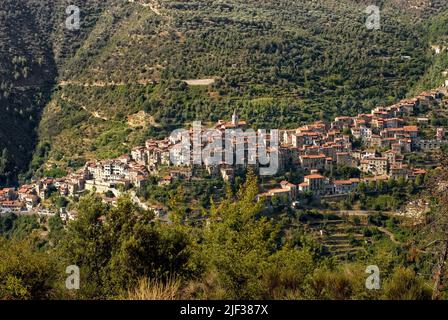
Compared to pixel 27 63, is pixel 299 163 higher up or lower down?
lower down

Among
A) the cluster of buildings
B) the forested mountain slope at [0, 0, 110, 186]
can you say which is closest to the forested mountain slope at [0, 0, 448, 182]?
the forested mountain slope at [0, 0, 110, 186]

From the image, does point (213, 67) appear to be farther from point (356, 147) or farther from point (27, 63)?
point (27, 63)

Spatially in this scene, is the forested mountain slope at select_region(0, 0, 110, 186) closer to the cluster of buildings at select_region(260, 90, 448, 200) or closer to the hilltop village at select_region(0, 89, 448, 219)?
the hilltop village at select_region(0, 89, 448, 219)

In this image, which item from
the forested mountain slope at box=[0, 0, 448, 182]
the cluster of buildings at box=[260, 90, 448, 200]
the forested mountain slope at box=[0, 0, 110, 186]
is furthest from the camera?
the forested mountain slope at box=[0, 0, 110, 186]

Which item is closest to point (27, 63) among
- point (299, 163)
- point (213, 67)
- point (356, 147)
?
point (213, 67)

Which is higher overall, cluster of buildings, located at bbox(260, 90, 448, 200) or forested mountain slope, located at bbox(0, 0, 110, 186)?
forested mountain slope, located at bbox(0, 0, 110, 186)
